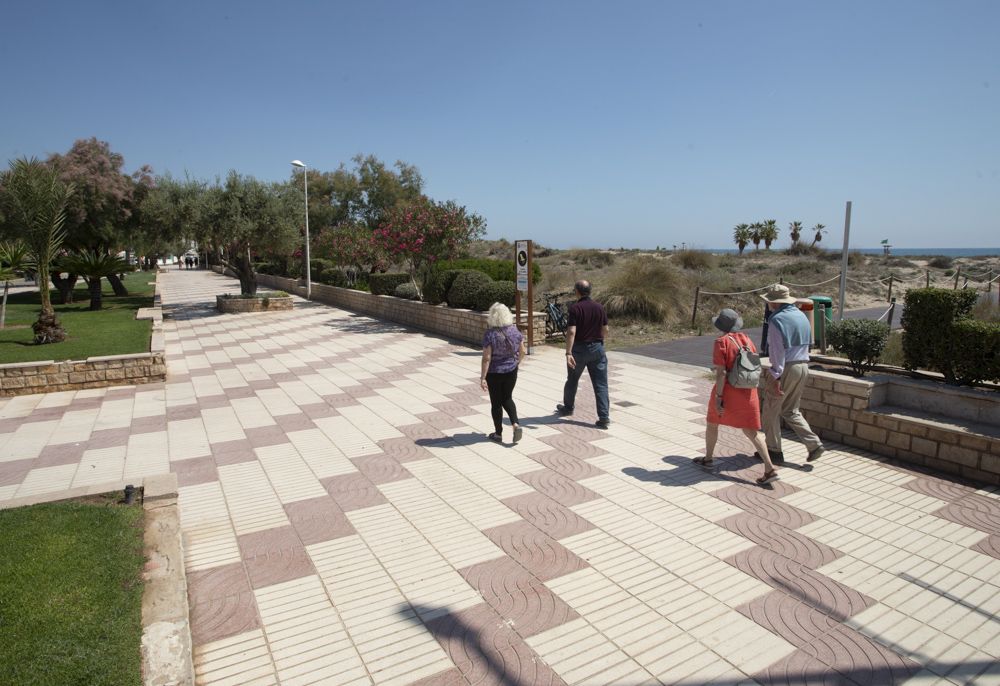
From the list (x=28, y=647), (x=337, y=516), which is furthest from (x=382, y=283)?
Answer: (x=28, y=647)

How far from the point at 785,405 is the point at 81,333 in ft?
49.0

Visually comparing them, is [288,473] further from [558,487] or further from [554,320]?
[554,320]

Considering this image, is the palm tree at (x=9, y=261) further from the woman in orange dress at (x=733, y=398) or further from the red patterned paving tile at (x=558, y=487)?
the woman in orange dress at (x=733, y=398)

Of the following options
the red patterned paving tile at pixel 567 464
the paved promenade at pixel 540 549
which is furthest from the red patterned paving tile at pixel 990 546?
the red patterned paving tile at pixel 567 464

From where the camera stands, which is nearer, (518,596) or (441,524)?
(518,596)

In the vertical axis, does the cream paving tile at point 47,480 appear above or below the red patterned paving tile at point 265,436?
below

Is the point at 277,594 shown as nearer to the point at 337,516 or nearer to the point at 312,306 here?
the point at 337,516

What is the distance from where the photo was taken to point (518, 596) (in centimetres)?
352

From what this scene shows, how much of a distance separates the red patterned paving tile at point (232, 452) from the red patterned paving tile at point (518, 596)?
3294 millimetres

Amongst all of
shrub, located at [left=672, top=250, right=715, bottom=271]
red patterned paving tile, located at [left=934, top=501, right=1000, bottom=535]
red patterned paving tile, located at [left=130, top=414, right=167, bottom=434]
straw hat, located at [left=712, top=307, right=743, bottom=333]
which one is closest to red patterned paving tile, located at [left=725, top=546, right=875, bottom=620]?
red patterned paving tile, located at [left=934, top=501, right=1000, bottom=535]

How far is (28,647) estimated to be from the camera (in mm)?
2695

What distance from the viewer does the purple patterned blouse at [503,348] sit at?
6.16 m

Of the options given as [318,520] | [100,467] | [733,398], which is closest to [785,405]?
[733,398]

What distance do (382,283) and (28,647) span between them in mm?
18401
